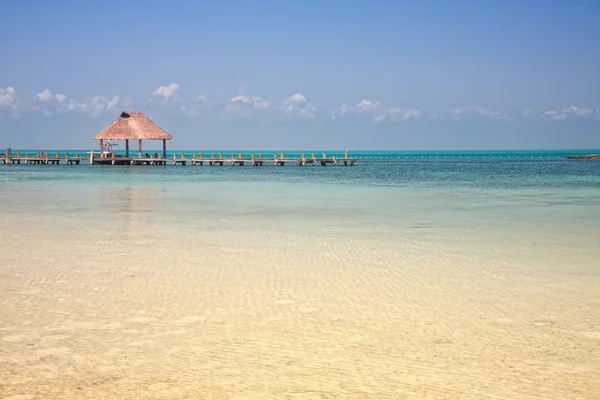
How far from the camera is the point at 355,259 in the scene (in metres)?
10.4

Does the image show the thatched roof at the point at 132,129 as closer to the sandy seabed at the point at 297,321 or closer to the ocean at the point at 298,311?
the ocean at the point at 298,311

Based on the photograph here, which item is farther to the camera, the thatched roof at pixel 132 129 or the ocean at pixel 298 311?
the thatched roof at pixel 132 129

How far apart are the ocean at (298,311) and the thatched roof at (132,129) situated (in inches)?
1812

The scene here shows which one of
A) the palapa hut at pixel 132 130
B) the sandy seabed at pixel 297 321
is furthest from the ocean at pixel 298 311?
the palapa hut at pixel 132 130

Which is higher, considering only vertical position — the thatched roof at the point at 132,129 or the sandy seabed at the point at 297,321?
the thatched roof at the point at 132,129

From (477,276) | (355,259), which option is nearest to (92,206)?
(355,259)

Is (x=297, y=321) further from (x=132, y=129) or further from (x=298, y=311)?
(x=132, y=129)

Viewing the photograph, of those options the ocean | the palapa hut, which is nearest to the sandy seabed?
the ocean

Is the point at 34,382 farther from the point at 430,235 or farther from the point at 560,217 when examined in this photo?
the point at 560,217

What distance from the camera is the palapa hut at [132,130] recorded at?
59750 millimetres

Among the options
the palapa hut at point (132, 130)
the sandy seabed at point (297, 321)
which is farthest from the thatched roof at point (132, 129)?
the sandy seabed at point (297, 321)

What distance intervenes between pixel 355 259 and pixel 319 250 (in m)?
1.10

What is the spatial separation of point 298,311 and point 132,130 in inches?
2178

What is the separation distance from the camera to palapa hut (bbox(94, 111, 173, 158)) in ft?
196
